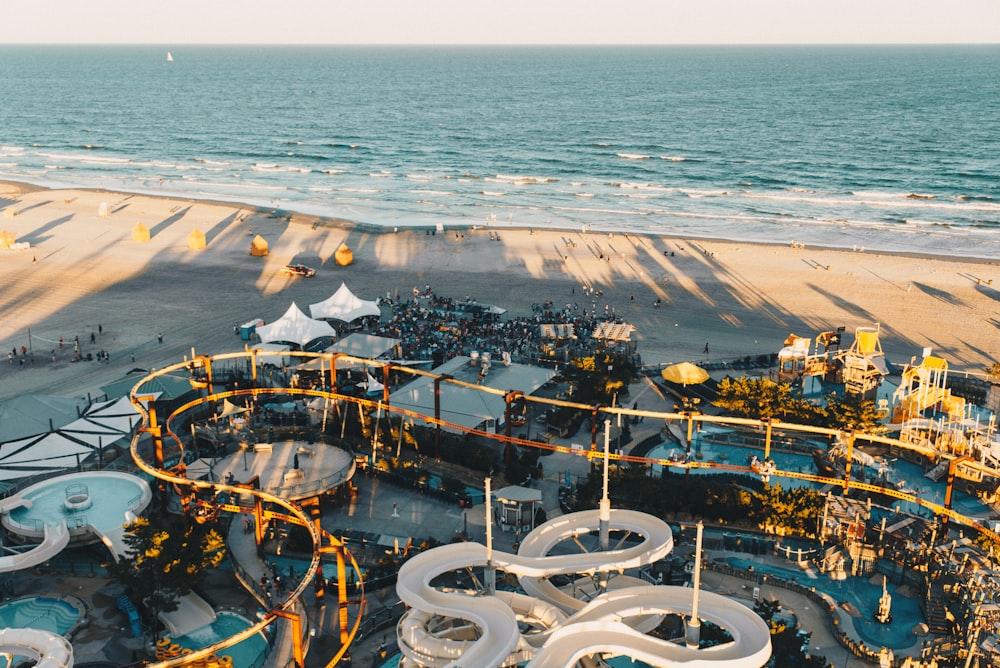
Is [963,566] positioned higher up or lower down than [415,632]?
lower down

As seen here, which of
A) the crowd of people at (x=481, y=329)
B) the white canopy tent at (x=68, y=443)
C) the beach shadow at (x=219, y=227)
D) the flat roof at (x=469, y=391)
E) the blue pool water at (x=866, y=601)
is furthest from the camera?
the beach shadow at (x=219, y=227)

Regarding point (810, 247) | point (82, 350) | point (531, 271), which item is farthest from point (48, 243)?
point (810, 247)

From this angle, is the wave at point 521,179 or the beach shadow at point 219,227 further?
the wave at point 521,179

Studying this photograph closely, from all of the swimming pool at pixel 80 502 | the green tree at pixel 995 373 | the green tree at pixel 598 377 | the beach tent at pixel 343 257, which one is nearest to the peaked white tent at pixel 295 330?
the green tree at pixel 598 377

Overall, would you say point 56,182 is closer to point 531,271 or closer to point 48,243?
point 48,243

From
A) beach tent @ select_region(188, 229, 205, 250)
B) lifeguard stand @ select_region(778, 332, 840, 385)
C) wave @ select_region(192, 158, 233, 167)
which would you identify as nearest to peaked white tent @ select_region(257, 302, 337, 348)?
lifeguard stand @ select_region(778, 332, 840, 385)

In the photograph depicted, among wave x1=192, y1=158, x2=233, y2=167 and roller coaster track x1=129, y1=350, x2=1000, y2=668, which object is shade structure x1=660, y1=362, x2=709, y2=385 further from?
wave x1=192, y1=158, x2=233, y2=167

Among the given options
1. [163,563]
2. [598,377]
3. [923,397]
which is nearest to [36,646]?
[163,563]

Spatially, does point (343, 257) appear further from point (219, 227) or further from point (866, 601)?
point (866, 601)

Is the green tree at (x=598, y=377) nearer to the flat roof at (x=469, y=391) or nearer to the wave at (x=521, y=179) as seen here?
the flat roof at (x=469, y=391)
